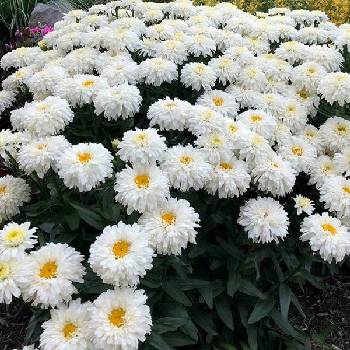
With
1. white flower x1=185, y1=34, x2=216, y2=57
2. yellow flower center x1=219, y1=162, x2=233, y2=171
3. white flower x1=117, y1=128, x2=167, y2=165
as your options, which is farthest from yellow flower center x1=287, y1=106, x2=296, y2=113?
white flower x1=117, y1=128, x2=167, y2=165

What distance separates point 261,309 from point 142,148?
1.05 metres

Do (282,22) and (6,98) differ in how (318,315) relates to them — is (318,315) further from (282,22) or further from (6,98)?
(6,98)

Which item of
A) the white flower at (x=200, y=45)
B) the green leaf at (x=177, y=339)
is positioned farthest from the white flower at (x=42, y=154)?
the white flower at (x=200, y=45)

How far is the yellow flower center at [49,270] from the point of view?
6.76 ft

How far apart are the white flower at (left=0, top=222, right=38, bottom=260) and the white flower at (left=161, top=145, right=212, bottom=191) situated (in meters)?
0.70

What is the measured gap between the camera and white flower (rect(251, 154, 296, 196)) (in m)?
2.50

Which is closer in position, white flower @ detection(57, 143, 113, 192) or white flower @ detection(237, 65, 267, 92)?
white flower @ detection(57, 143, 113, 192)

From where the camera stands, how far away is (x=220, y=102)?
3014mm

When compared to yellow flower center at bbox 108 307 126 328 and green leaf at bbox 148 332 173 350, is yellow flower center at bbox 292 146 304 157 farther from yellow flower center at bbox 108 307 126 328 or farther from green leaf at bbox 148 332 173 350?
yellow flower center at bbox 108 307 126 328

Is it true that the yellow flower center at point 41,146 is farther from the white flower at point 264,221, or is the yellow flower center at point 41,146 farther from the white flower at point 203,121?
the white flower at point 264,221

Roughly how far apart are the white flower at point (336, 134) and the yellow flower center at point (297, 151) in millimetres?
259

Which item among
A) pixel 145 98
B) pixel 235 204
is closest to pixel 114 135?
pixel 145 98

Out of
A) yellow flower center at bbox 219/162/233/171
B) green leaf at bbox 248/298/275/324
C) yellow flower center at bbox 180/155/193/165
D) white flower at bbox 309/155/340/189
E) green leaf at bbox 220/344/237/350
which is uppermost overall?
yellow flower center at bbox 180/155/193/165

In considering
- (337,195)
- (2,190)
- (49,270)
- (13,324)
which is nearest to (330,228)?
(337,195)
